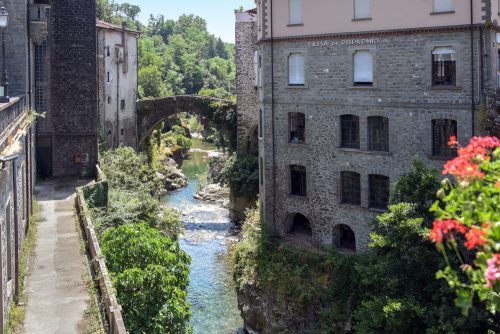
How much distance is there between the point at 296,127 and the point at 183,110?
2212cm

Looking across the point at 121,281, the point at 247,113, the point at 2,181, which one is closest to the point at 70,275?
the point at 121,281

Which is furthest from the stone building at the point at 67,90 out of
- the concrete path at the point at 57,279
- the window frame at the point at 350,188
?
the window frame at the point at 350,188

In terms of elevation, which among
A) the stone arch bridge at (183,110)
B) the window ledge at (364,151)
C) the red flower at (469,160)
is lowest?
the window ledge at (364,151)

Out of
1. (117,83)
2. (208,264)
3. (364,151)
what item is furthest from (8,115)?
(117,83)

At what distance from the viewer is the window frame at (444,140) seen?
26.0 m

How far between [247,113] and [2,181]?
3394 cm

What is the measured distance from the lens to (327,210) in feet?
99.0

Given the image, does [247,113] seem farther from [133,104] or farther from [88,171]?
[88,171]

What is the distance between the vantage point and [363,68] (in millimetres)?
28547

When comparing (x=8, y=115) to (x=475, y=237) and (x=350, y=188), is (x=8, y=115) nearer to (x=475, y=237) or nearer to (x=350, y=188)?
(x=475, y=237)

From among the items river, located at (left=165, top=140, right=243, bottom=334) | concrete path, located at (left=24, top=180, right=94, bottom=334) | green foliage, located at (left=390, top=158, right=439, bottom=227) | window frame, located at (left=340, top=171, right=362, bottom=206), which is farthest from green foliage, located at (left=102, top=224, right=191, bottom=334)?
window frame, located at (left=340, top=171, right=362, bottom=206)

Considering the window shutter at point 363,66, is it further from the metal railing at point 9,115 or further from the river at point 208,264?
the metal railing at point 9,115

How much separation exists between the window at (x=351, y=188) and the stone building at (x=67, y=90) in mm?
14429

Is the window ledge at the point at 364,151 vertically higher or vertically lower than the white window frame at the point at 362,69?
lower
